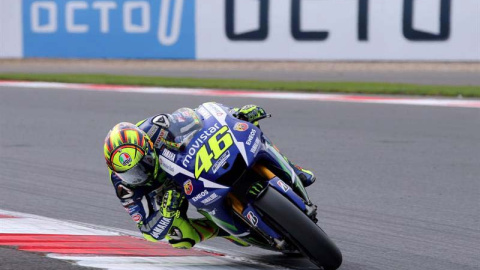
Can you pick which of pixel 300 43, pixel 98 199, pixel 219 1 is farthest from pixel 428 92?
pixel 98 199

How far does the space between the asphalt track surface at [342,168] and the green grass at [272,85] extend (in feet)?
4.47

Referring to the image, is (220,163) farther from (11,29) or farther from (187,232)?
(11,29)

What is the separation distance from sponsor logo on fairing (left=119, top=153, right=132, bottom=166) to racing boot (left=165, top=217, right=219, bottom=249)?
51 centimetres

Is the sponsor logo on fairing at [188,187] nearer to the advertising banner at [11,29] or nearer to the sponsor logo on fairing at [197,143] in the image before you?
the sponsor logo on fairing at [197,143]

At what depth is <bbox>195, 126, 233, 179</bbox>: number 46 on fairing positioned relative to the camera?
483 centimetres

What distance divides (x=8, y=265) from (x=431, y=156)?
4.94 meters

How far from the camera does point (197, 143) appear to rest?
16.1 feet

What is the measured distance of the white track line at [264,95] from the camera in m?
12.6

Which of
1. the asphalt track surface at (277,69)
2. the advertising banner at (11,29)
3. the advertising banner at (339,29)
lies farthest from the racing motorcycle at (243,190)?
the advertising banner at (11,29)

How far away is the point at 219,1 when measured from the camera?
685 inches

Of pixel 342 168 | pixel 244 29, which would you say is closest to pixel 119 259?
pixel 342 168

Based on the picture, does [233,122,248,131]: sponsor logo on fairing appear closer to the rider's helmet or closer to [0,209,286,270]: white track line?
the rider's helmet

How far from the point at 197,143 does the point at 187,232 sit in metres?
0.55

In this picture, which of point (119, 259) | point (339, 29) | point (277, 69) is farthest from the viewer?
point (277, 69)
